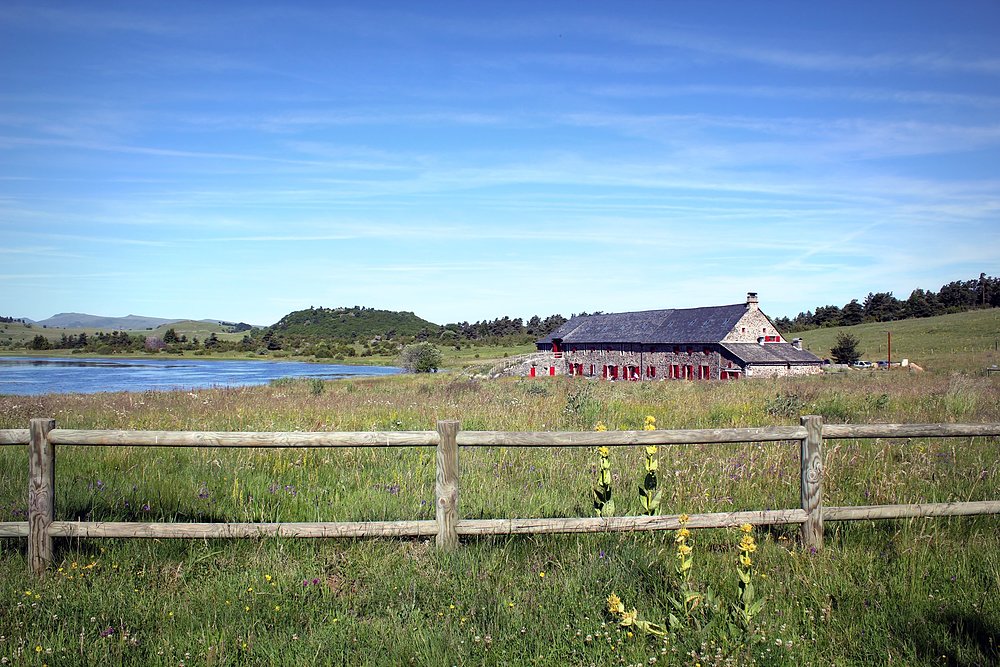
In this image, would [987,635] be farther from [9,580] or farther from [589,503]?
[9,580]

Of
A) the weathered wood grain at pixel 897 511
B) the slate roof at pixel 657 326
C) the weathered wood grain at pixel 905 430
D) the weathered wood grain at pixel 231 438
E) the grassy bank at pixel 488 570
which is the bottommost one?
the grassy bank at pixel 488 570

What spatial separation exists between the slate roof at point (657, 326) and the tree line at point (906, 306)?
6055 cm

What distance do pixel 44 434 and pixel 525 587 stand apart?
395cm

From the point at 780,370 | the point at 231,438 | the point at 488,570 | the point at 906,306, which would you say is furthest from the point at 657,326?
the point at 906,306

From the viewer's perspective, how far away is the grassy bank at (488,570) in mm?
3865

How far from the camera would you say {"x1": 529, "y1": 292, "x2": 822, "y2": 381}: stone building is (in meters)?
45.2

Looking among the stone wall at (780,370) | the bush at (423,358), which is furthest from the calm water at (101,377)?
the stone wall at (780,370)

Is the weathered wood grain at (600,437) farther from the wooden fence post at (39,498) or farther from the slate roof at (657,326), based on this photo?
the slate roof at (657,326)

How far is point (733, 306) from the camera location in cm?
4844

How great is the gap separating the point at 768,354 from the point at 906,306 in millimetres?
81243

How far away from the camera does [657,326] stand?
5259cm

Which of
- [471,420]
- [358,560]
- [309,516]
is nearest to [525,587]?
[358,560]

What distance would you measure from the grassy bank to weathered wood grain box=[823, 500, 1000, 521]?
170 millimetres

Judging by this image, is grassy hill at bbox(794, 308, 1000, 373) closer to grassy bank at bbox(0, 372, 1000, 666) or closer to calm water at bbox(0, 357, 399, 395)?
grassy bank at bbox(0, 372, 1000, 666)
